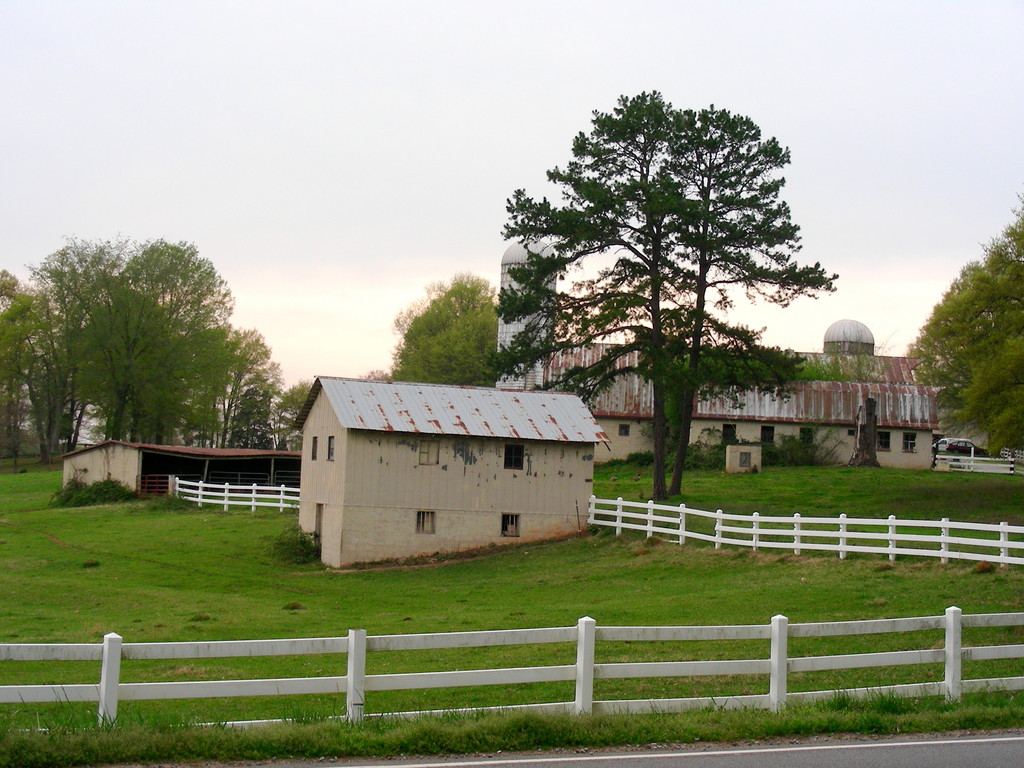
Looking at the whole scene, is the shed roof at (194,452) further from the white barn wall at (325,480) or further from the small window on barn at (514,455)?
the small window on barn at (514,455)

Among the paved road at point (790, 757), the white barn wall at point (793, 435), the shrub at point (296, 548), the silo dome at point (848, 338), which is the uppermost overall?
the silo dome at point (848, 338)

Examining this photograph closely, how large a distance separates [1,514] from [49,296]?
1306 inches

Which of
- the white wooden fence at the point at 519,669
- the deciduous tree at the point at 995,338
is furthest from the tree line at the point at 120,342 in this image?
the white wooden fence at the point at 519,669

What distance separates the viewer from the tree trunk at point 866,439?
57.2 m

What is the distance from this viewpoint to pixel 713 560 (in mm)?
29234

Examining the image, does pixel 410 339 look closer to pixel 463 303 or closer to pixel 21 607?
pixel 463 303

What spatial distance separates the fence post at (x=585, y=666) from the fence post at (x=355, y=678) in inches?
83.2

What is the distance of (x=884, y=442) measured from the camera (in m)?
61.6

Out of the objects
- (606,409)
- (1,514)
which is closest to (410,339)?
(606,409)

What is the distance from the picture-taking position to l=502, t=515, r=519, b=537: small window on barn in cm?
3766

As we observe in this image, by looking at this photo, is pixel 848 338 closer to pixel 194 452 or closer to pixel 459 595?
pixel 194 452

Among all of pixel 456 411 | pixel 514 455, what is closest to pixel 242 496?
pixel 456 411

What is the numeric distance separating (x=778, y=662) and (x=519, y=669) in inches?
113

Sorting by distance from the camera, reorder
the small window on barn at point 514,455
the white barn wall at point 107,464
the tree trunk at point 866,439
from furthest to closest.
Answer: the tree trunk at point 866,439
the white barn wall at point 107,464
the small window on barn at point 514,455
